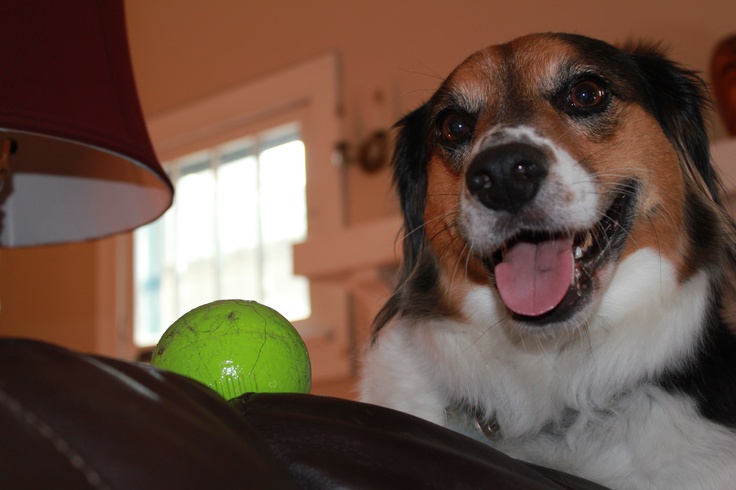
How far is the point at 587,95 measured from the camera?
1.59 metres

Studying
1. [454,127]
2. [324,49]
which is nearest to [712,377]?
[454,127]

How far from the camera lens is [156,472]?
45 centimetres

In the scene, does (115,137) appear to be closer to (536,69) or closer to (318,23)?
(536,69)

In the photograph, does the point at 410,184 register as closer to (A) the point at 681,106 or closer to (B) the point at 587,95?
(B) the point at 587,95

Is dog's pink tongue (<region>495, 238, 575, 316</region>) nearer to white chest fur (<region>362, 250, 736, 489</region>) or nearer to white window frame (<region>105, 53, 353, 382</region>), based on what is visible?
white chest fur (<region>362, 250, 736, 489</region>)

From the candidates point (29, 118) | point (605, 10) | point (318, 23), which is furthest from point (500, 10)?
point (29, 118)

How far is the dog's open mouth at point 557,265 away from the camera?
1.37 metres

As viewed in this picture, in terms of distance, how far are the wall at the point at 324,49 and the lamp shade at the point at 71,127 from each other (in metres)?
1.19

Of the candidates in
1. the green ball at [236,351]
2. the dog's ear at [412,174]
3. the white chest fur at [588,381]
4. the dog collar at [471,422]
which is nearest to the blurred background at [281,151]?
the dog's ear at [412,174]

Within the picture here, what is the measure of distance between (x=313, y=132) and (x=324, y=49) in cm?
49

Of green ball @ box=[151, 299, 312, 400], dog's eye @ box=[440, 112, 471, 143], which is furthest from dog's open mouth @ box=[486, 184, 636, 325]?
green ball @ box=[151, 299, 312, 400]

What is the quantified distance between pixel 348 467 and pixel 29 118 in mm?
910

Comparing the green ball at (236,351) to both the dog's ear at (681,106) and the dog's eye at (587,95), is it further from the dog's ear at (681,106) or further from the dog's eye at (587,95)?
the dog's ear at (681,106)

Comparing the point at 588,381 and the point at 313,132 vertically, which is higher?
the point at 313,132
